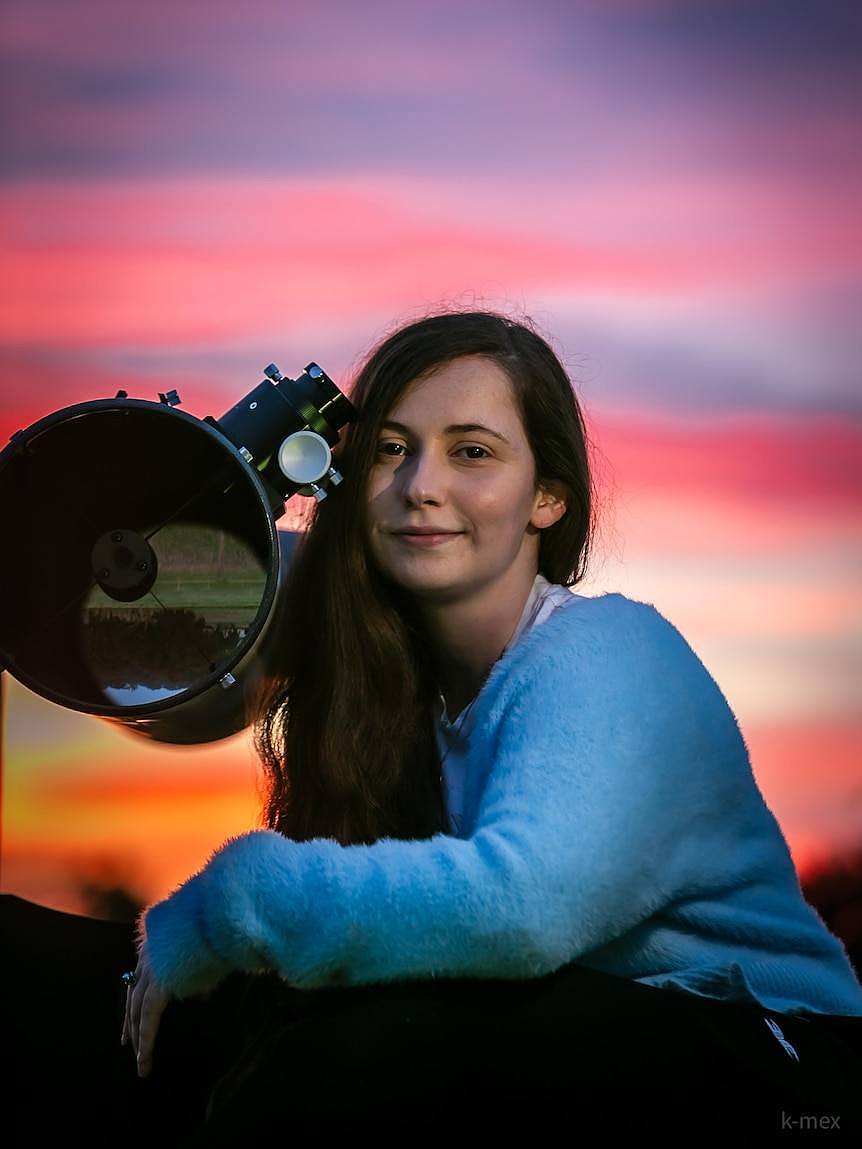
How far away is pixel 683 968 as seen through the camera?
1.55 metres

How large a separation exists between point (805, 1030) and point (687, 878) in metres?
0.19

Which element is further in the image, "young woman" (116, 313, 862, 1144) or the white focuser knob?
the white focuser knob

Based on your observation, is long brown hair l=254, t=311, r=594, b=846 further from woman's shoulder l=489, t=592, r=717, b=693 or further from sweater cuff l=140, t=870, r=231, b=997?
sweater cuff l=140, t=870, r=231, b=997

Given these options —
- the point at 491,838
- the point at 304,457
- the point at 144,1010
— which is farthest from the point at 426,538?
the point at 144,1010

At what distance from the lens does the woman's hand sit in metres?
1.49

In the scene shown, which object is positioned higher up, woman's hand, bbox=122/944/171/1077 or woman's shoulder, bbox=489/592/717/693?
woman's shoulder, bbox=489/592/717/693

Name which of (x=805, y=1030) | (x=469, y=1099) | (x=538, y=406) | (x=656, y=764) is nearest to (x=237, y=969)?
(x=469, y=1099)

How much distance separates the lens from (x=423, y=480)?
5.82 feet

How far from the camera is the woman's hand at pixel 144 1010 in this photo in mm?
1485

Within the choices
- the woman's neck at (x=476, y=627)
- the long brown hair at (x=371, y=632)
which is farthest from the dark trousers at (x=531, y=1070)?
the woman's neck at (x=476, y=627)

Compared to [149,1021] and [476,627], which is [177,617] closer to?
[476,627]

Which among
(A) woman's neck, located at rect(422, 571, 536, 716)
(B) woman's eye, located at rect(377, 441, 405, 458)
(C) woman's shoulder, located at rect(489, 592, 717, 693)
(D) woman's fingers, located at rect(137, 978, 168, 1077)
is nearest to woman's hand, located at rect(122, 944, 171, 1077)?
(D) woman's fingers, located at rect(137, 978, 168, 1077)

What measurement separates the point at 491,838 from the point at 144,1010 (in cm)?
44

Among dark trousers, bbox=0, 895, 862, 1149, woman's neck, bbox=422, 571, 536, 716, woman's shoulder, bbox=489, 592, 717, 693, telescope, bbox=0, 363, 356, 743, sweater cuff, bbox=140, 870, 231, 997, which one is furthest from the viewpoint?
woman's neck, bbox=422, 571, 536, 716
